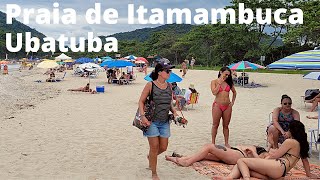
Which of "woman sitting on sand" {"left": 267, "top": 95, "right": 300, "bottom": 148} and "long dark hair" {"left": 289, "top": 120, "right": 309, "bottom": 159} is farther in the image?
"woman sitting on sand" {"left": 267, "top": 95, "right": 300, "bottom": 148}

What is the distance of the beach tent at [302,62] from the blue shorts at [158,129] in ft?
5.63

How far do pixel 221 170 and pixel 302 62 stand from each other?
1.73 m

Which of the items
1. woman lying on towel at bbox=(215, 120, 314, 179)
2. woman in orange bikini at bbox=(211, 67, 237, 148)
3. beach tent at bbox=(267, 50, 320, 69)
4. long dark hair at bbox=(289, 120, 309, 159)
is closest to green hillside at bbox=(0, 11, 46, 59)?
woman in orange bikini at bbox=(211, 67, 237, 148)

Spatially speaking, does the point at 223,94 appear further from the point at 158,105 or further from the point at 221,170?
the point at 158,105

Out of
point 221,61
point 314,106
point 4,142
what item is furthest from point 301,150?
point 221,61

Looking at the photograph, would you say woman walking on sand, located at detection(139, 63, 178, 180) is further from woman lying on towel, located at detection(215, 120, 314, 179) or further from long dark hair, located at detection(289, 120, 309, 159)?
long dark hair, located at detection(289, 120, 309, 159)

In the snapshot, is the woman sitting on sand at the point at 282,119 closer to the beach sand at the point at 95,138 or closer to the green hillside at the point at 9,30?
the beach sand at the point at 95,138

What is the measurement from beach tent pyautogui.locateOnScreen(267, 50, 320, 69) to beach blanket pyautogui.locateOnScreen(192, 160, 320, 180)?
1367 mm

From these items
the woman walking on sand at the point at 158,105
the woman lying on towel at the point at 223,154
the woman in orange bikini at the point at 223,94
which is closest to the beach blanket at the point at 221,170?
the woman lying on towel at the point at 223,154

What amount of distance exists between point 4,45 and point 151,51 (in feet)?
169

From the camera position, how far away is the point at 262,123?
9062 mm

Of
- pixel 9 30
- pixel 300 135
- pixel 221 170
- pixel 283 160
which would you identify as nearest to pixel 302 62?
pixel 300 135

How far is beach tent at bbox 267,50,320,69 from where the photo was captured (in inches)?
188

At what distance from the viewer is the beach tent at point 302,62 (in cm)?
477
